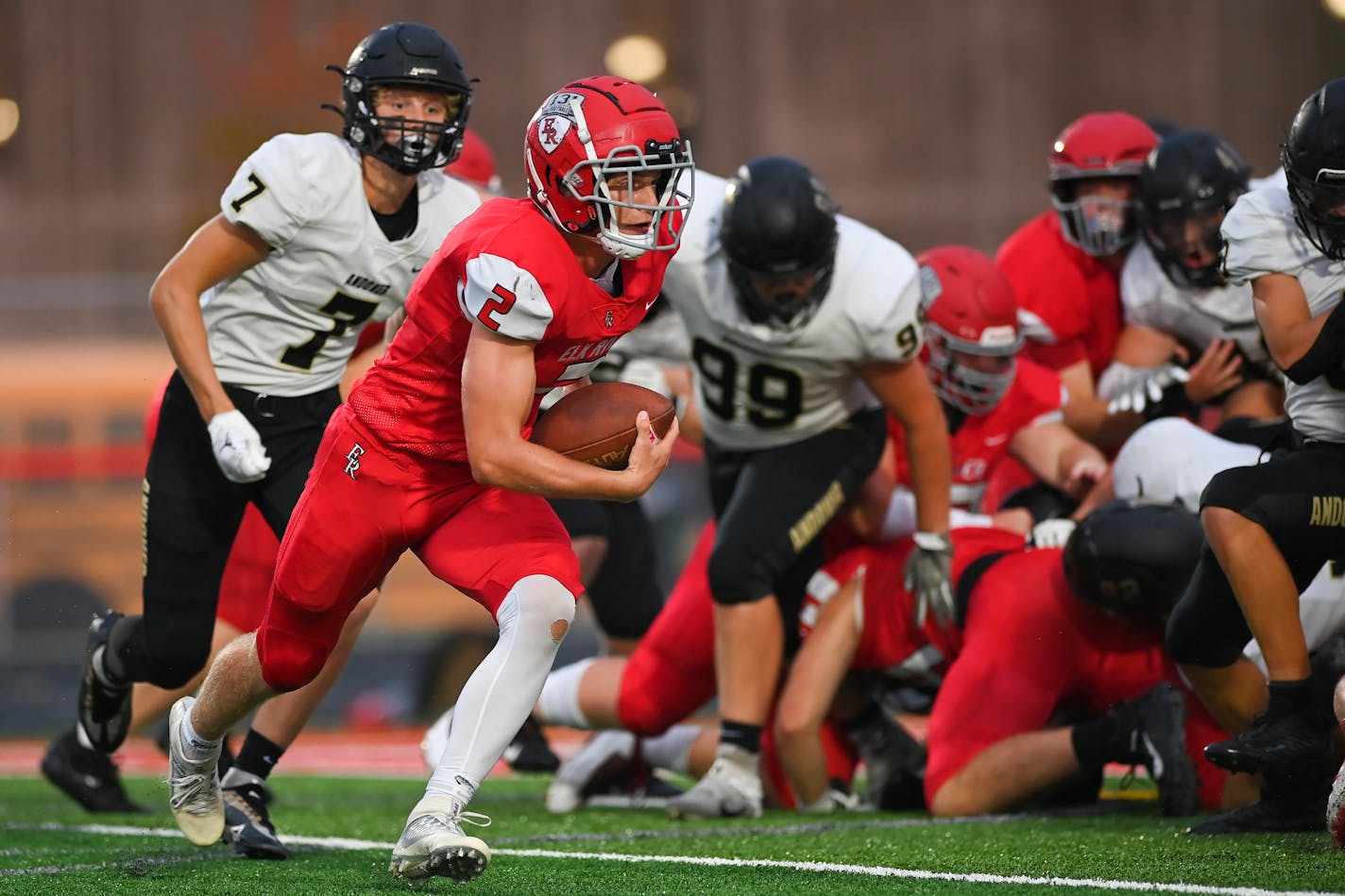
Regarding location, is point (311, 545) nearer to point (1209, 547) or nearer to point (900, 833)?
point (900, 833)

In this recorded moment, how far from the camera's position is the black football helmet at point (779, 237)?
14.8ft

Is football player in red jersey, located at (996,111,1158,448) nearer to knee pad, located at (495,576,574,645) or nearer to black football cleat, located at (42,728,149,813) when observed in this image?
knee pad, located at (495,576,574,645)

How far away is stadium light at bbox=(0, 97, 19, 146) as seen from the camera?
16984mm

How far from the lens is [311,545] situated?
11.3 ft

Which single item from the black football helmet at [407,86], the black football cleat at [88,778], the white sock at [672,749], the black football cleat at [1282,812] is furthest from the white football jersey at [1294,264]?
the black football cleat at [88,778]

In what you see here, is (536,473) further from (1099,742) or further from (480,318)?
(1099,742)

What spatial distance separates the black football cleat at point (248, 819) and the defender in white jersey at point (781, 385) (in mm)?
1089

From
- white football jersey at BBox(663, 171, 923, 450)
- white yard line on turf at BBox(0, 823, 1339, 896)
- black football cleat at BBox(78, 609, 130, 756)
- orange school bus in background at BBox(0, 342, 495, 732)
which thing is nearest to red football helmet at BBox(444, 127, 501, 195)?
white football jersey at BBox(663, 171, 923, 450)

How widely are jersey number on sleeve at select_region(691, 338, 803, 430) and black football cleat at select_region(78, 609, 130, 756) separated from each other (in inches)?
64.6

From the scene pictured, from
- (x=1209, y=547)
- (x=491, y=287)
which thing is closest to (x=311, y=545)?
(x=491, y=287)

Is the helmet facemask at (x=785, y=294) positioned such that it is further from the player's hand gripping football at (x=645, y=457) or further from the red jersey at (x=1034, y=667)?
the player's hand gripping football at (x=645, y=457)

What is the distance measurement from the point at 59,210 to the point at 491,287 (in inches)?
586

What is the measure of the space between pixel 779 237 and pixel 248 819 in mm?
1847

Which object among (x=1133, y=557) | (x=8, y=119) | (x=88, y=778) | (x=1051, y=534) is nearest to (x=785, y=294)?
(x=1051, y=534)
